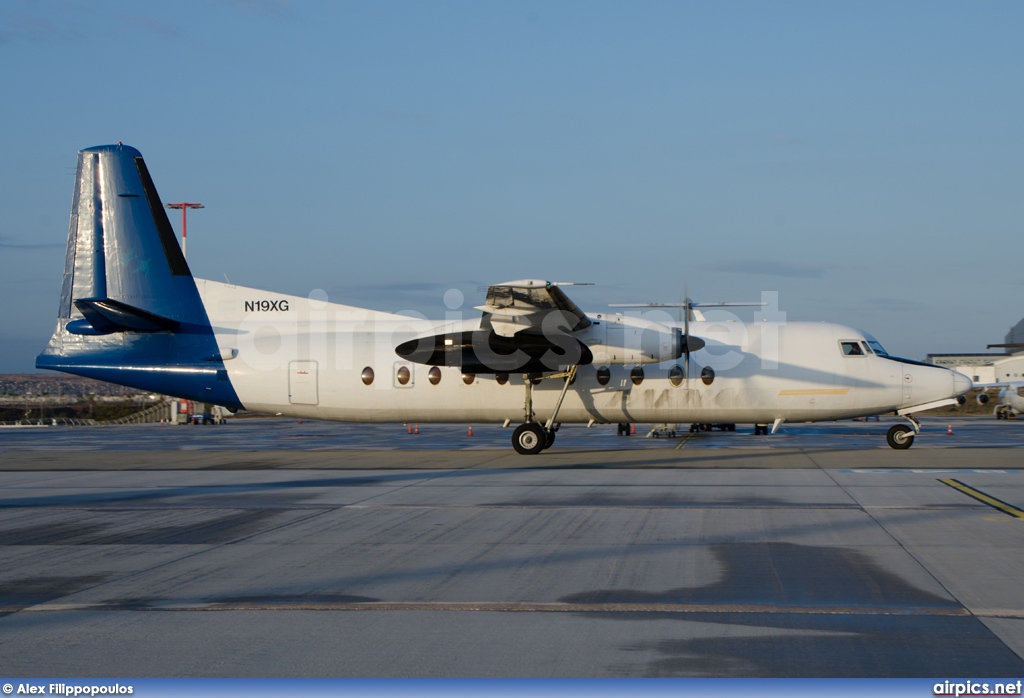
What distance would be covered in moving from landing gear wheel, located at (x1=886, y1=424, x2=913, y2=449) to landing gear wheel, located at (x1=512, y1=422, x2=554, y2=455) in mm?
8838

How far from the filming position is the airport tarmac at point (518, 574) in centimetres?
554

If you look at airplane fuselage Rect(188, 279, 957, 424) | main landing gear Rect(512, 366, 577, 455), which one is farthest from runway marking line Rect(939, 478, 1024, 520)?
main landing gear Rect(512, 366, 577, 455)

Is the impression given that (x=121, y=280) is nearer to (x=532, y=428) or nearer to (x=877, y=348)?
(x=532, y=428)

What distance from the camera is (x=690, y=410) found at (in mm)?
22250

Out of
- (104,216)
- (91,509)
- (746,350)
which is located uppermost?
(104,216)

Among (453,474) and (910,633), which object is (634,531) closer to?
(910,633)

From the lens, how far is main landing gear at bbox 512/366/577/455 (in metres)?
21.5

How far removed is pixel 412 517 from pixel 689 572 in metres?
4.53

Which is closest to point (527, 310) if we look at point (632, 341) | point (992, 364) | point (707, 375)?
point (632, 341)

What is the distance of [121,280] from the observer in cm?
2203

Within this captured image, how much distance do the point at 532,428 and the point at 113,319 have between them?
418 inches

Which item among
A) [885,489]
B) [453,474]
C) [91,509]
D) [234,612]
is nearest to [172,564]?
[234,612]

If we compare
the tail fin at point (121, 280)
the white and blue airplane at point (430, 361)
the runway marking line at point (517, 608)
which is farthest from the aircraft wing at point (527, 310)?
the runway marking line at point (517, 608)

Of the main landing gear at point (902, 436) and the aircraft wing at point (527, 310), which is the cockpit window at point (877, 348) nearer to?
the main landing gear at point (902, 436)
